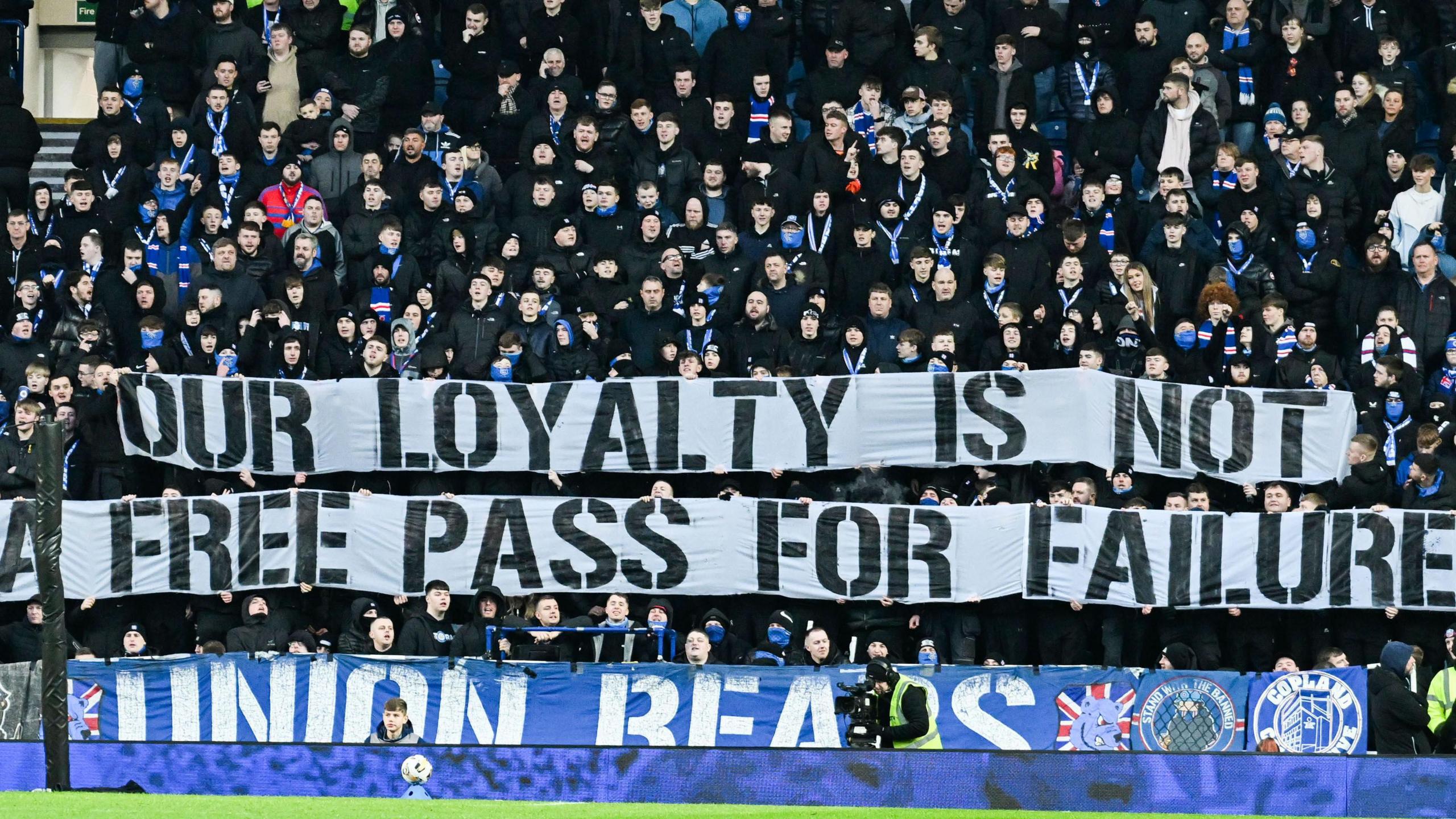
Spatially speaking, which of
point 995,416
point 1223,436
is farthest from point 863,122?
point 1223,436

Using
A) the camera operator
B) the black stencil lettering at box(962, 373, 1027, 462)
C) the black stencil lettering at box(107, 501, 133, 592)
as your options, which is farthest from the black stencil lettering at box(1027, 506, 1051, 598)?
the black stencil lettering at box(107, 501, 133, 592)

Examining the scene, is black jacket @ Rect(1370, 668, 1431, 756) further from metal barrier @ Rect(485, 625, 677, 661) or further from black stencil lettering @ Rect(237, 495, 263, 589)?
black stencil lettering @ Rect(237, 495, 263, 589)

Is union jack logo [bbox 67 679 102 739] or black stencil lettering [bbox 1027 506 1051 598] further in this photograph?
black stencil lettering [bbox 1027 506 1051 598]

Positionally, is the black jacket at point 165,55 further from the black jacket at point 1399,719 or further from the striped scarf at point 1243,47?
the black jacket at point 1399,719

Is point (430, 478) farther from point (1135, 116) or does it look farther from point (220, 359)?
point (1135, 116)

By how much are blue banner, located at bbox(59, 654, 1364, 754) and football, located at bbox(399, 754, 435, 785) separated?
3.26m

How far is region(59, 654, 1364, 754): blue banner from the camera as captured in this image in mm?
19281

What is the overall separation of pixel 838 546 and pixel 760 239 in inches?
132

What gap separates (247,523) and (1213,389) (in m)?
8.33

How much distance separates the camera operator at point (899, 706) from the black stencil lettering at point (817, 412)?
12.2ft

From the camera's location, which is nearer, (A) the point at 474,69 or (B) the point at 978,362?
(B) the point at 978,362

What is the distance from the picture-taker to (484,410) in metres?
20.9

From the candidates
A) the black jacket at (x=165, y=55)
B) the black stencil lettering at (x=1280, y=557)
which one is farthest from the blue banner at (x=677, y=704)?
the black jacket at (x=165, y=55)

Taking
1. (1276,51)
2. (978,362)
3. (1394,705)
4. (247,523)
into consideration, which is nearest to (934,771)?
(1394,705)
